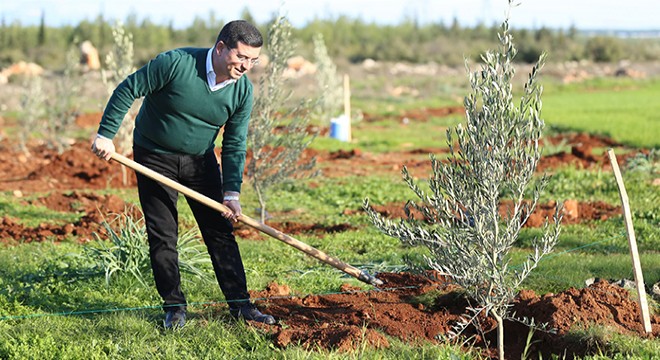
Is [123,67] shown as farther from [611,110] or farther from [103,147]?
[611,110]

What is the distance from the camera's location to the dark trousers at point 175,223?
5.39 m

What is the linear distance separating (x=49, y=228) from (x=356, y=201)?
408 cm

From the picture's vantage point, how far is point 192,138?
17.5ft

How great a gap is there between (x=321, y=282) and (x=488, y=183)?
2.39m

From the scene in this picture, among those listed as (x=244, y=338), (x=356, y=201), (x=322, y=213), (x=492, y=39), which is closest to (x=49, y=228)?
(x=322, y=213)

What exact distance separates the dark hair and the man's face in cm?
3

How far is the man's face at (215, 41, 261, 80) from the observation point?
496cm

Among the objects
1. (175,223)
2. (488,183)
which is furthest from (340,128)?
(488,183)

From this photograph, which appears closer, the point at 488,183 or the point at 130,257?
the point at 488,183

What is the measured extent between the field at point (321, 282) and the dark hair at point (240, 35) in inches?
66.9

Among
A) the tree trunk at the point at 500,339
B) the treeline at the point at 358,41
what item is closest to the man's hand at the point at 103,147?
the tree trunk at the point at 500,339

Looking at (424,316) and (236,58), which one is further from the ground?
(236,58)

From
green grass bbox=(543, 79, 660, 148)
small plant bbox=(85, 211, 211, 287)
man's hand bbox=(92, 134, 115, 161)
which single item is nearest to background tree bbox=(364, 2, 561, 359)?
man's hand bbox=(92, 134, 115, 161)

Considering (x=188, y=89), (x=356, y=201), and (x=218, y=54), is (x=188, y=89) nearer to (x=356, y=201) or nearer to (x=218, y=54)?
(x=218, y=54)
